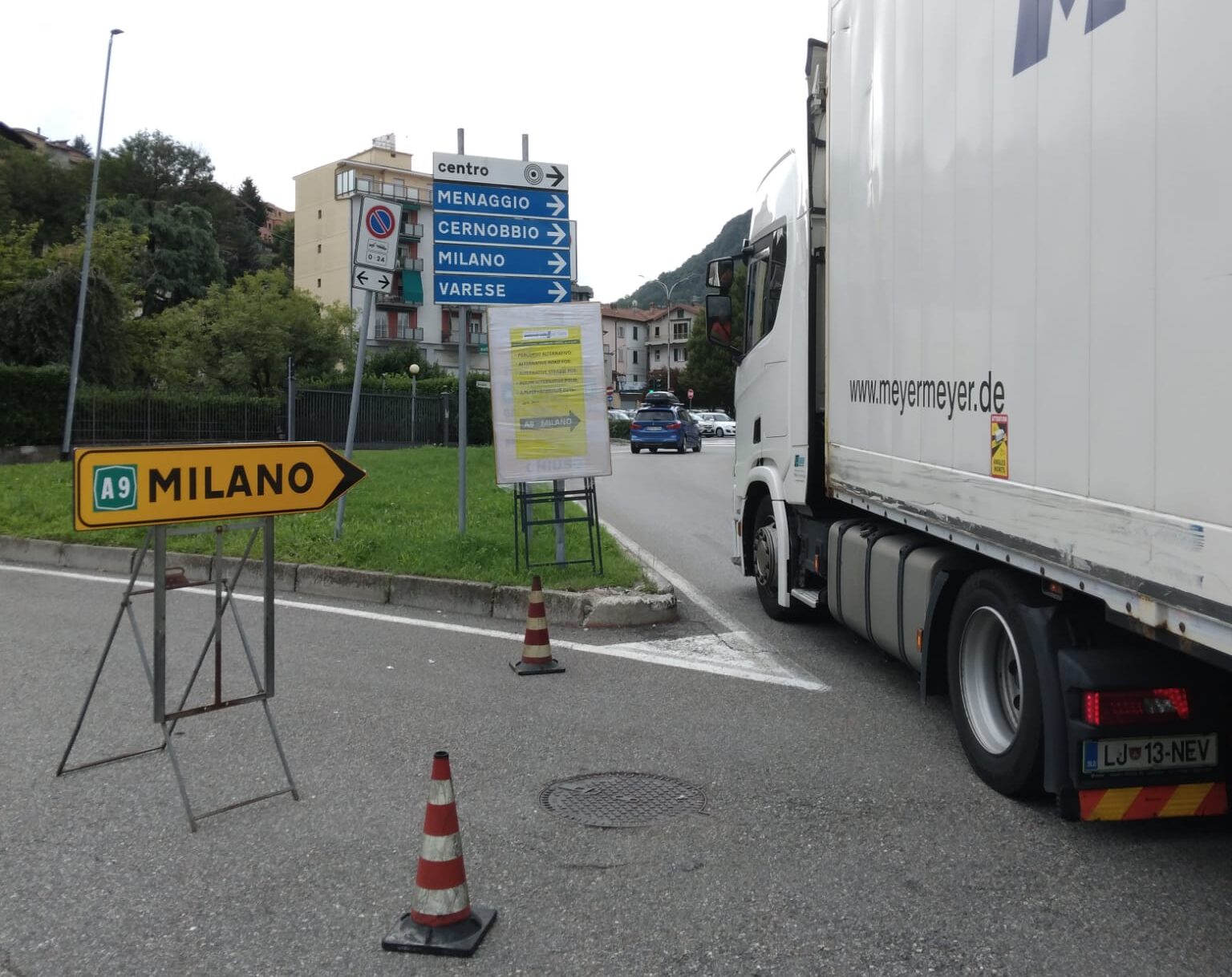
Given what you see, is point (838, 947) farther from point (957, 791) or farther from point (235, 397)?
point (235, 397)

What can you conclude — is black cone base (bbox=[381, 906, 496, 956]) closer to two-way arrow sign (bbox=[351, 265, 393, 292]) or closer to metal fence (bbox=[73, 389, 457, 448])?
two-way arrow sign (bbox=[351, 265, 393, 292])

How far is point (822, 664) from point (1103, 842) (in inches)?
112

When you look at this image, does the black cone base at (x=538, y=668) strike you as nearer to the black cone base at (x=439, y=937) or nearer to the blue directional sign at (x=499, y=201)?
the black cone base at (x=439, y=937)

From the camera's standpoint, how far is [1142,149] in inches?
122

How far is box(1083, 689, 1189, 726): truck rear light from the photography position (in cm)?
370

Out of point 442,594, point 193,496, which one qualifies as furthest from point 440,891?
point 442,594

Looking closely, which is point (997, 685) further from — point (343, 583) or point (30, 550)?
point (30, 550)

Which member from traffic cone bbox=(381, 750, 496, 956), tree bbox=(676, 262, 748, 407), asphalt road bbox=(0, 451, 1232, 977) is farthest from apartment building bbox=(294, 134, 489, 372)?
traffic cone bbox=(381, 750, 496, 956)

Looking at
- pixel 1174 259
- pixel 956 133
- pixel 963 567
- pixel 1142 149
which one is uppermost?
pixel 956 133

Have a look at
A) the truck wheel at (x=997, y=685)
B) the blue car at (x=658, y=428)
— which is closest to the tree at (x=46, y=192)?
the blue car at (x=658, y=428)

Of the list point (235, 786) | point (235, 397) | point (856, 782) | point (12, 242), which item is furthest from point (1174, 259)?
point (12, 242)

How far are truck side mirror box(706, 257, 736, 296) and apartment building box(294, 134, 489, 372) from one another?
7239cm

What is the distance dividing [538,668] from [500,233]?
496 cm

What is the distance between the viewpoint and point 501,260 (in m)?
9.97
